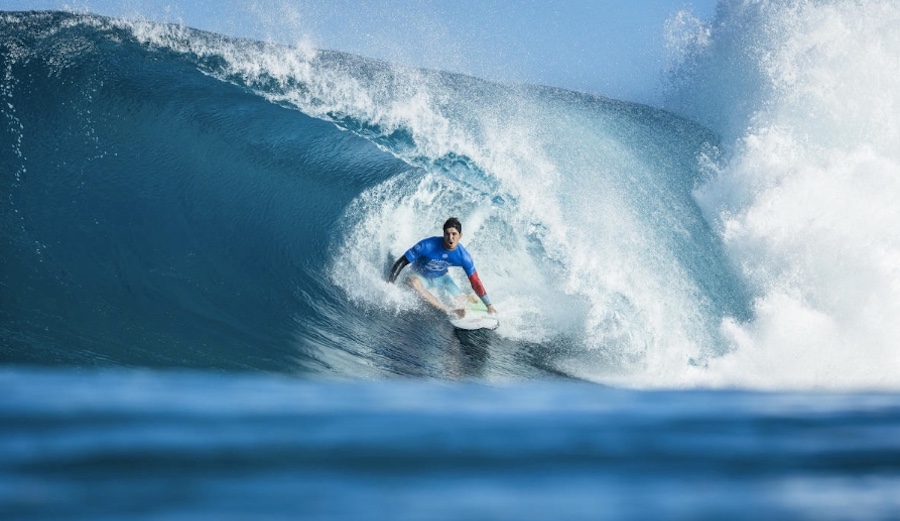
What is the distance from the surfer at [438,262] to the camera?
6801 millimetres

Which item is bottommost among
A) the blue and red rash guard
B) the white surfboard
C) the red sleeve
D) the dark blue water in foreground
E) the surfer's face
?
the dark blue water in foreground

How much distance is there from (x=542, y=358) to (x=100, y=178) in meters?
5.26

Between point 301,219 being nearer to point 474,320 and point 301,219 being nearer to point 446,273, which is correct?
point 446,273

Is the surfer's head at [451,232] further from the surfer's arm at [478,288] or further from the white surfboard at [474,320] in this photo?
the white surfboard at [474,320]

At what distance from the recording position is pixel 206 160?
9164mm

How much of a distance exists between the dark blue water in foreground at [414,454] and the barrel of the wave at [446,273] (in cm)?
600

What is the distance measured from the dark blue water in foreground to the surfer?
606 cm

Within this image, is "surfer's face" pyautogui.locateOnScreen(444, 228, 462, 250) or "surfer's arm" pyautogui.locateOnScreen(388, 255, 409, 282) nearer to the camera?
"surfer's face" pyautogui.locateOnScreen(444, 228, 462, 250)

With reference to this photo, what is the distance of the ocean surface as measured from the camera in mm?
542

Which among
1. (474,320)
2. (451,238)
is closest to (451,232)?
(451,238)

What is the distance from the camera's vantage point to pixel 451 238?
6.76 m

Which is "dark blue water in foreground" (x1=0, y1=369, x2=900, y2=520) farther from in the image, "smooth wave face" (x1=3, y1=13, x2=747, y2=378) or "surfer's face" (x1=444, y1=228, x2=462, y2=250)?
"surfer's face" (x1=444, y1=228, x2=462, y2=250)

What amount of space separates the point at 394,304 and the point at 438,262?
25.1 inches

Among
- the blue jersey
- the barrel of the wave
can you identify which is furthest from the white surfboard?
the blue jersey
